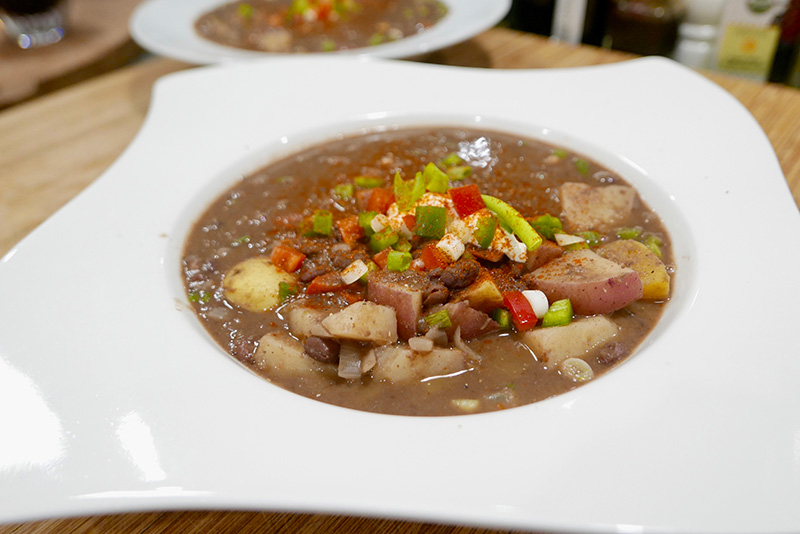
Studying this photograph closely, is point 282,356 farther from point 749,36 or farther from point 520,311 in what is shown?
point 749,36

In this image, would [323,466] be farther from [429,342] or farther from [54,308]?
[54,308]

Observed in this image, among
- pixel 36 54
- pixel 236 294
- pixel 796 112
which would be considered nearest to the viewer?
pixel 236 294

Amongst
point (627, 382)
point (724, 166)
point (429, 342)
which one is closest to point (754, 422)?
point (627, 382)

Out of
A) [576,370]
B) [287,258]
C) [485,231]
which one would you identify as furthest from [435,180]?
[576,370]

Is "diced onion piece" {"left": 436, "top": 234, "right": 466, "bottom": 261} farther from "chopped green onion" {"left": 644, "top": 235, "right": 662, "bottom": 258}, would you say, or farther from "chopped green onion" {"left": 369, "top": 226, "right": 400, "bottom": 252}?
"chopped green onion" {"left": 644, "top": 235, "right": 662, "bottom": 258}

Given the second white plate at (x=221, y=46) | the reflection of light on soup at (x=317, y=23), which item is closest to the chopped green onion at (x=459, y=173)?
the second white plate at (x=221, y=46)

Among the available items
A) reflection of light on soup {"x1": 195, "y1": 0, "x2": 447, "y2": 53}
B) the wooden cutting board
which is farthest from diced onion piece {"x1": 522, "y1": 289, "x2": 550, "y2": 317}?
the wooden cutting board
